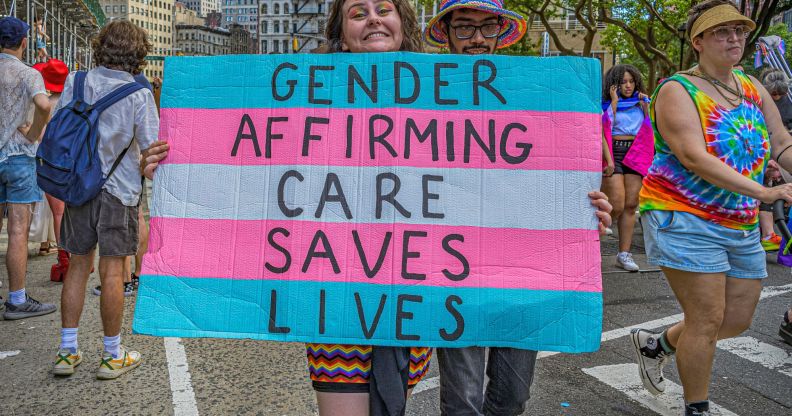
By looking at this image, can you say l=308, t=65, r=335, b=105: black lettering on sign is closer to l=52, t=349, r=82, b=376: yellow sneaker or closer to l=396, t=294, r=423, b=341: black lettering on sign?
l=396, t=294, r=423, b=341: black lettering on sign

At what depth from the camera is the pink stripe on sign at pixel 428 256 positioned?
2.05 m

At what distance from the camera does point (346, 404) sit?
6.75ft

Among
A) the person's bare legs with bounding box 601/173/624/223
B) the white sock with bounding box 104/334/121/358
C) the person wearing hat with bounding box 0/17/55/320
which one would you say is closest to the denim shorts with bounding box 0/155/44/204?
the person wearing hat with bounding box 0/17/55/320

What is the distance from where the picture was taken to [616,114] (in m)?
6.83

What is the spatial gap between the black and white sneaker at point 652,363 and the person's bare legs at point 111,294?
276 centimetres

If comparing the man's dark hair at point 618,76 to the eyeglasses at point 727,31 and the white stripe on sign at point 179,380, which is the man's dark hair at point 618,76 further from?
the white stripe on sign at point 179,380

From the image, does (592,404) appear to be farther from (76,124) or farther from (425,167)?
(76,124)

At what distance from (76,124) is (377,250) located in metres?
2.30

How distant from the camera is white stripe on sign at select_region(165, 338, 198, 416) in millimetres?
3292

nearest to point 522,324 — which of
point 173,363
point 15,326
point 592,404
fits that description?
point 592,404

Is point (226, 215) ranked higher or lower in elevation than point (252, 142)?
lower

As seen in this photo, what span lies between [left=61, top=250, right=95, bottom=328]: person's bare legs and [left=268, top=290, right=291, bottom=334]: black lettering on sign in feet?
6.95

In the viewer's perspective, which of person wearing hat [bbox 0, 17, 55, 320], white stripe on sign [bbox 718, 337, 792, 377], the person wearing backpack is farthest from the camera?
person wearing hat [bbox 0, 17, 55, 320]

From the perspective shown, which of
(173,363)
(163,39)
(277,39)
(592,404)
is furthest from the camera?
(163,39)
